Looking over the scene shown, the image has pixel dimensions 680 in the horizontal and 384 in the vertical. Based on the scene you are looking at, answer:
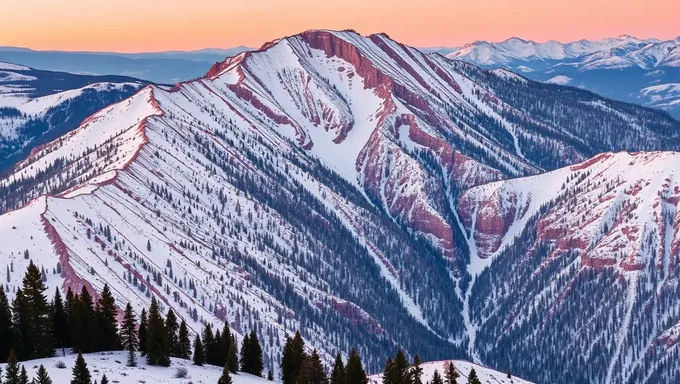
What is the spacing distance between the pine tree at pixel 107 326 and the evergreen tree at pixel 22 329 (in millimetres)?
9771

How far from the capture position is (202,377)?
368ft

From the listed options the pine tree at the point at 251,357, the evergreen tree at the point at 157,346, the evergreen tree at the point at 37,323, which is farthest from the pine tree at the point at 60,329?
the pine tree at the point at 251,357

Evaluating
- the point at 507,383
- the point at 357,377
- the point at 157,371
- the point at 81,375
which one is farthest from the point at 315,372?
the point at 507,383

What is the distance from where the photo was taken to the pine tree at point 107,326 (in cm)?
12406

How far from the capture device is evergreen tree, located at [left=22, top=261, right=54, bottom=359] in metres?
116

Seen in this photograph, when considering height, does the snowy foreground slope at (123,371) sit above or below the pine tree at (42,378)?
below

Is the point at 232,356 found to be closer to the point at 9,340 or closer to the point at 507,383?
the point at 9,340

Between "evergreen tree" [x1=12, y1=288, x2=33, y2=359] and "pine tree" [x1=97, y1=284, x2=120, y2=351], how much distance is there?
977 cm

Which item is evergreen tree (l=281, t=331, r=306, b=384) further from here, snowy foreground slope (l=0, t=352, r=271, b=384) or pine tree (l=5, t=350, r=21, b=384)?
pine tree (l=5, t=350, r=21, b=384)

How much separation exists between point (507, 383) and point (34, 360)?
275 feet

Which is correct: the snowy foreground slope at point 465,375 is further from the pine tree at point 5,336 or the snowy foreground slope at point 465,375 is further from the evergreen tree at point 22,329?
the pine tree at point 5,336

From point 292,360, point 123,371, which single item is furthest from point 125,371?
point 292,360

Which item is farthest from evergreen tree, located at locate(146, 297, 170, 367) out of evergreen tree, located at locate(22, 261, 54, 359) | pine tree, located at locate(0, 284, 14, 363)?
pine tree, located at locate(0, 284, 14, 363)

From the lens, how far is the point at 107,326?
12538cm
